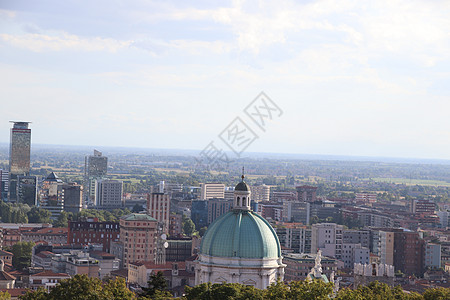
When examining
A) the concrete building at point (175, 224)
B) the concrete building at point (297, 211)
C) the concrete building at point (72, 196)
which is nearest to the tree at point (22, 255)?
the concrete building at point (175, 224)

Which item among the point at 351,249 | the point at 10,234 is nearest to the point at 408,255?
the point at 351,249

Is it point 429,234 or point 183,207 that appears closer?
point 429,234

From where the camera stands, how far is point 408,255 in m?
120

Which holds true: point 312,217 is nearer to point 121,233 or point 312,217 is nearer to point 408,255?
point 408,255

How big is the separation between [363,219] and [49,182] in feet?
187

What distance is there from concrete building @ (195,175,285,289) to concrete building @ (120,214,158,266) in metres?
50.8

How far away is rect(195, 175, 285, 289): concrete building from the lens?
57844 millimetres

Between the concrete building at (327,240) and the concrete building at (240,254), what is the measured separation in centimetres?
6330

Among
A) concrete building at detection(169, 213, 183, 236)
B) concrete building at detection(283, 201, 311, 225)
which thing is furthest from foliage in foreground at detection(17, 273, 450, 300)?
concrete building at detection(283, 201, 311, 225)

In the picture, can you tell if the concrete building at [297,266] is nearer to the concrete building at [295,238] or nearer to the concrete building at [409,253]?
the concrete building at [409,253]

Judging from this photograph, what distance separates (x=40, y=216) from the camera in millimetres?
168000

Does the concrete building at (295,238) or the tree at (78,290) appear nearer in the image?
the tree at (78,290)

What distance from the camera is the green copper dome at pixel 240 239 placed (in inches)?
2299

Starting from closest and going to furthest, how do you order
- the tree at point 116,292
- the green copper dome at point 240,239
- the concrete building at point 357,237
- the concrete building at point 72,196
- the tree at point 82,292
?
the tree at point 82,292 < the tree at point 116,292 < the green copper dome at point 240,239 < the concrete building at point 357,237 < the concrete building at point 72,196
